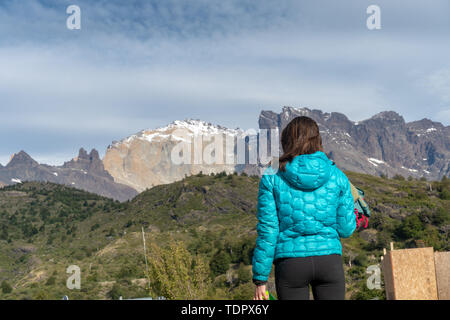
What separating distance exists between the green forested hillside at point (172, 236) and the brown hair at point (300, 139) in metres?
35.0

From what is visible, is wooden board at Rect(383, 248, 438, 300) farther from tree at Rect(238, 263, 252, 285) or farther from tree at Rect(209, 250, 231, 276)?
tree at Rect(209, 250, 231, 276)

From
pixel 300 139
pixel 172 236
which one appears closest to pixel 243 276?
pixel 172 236

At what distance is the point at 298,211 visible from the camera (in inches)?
193

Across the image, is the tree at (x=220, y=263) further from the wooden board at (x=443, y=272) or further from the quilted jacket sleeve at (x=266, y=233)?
the quilted jacket sleeve at (x=266, y=233)

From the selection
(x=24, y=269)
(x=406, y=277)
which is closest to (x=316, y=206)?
(x=406, y=277)

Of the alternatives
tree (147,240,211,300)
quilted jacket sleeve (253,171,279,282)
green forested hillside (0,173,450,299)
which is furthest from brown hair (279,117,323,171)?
green forested hillside (0,173,450,299)

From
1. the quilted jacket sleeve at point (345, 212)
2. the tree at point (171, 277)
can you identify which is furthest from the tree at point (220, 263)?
the quilted jacket sleeve at point (345, 212)

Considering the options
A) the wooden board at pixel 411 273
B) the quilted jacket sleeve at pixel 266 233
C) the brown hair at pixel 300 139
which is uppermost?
the brown hair at pixel 300 139

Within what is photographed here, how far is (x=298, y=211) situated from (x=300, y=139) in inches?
29.3

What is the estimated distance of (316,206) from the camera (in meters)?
4.90

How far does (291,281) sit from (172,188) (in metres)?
168

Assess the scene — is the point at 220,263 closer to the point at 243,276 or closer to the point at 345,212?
the point at 243,276

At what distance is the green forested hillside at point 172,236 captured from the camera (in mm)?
81375
